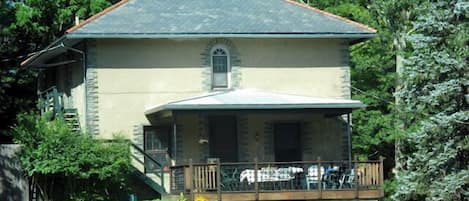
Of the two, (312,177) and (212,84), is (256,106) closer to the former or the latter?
(312,177)

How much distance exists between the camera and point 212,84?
98.3 feet

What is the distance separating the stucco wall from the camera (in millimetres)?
29219

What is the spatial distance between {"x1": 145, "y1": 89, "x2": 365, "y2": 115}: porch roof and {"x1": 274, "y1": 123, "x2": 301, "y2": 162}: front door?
157 cm

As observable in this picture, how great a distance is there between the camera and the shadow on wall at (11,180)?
26844mm

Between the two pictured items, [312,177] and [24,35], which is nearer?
[312,177]

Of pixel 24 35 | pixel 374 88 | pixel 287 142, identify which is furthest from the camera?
pixel 24 35

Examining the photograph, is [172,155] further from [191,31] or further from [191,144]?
[191,31]

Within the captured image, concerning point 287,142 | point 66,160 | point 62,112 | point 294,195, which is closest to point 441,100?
point 294,195

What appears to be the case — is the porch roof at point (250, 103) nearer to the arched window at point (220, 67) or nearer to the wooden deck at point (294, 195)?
the arched window at point (220, 67)

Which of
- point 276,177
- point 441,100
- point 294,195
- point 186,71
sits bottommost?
point 294,195

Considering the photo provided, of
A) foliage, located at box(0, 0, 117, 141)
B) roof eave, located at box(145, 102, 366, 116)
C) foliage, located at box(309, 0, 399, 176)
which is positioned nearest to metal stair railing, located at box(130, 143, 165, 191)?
roof eave, located at box(145, 102, 366, 116)

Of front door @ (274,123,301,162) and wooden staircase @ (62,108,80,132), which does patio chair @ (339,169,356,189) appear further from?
wooden staircase @ (62,108,80,132)

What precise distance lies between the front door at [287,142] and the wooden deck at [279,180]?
2.98 metres

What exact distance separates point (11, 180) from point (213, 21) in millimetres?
8167
